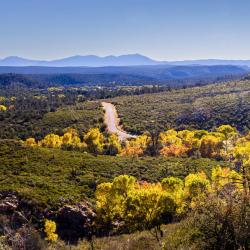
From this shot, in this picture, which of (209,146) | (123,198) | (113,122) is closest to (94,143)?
(209,146)

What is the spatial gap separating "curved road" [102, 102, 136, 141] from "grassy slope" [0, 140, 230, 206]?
61168 millimetres

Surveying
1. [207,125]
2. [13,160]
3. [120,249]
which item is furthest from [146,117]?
[120,249]

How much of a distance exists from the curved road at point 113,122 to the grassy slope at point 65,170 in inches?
2408

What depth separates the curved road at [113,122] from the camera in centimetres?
13488

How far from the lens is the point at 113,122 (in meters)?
154

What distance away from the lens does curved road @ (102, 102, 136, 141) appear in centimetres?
13488

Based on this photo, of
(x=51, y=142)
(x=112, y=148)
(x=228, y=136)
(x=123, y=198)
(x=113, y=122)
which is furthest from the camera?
(x=113, y=122)

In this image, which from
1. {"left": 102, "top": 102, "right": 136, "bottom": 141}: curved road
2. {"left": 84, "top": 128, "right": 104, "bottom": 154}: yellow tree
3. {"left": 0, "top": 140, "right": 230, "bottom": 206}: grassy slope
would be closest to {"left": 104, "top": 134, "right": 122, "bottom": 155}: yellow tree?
{"left": 84, "top": 128, "right": 104, "bottom": 154}: yellow tree

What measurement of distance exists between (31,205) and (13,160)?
55.3ft

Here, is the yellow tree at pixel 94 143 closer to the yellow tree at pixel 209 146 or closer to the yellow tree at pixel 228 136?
the yellow tree at pixel 209 146

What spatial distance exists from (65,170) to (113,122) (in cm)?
9875

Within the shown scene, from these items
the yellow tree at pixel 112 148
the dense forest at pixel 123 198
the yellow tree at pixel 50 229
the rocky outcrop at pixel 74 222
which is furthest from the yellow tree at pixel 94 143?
the yellow tree at pixel 50 229

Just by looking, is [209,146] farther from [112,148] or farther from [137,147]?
[112,148]

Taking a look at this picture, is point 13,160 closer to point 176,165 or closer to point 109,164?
point 109,164
